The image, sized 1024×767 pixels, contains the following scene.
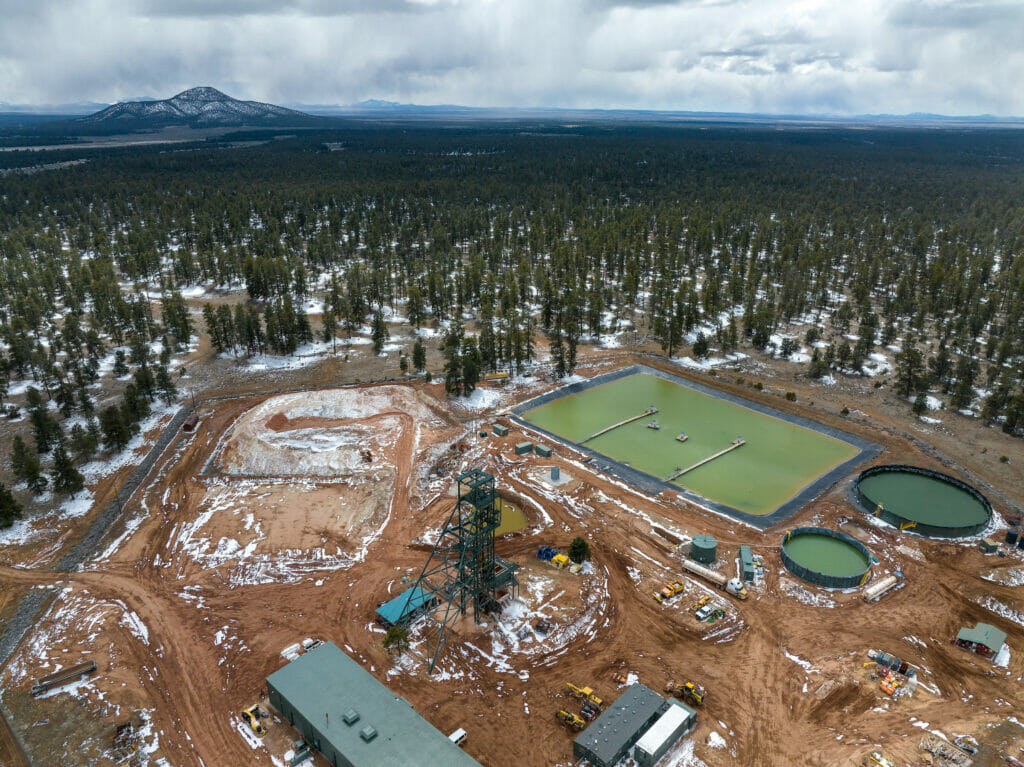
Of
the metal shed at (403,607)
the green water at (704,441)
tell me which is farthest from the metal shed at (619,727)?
the green water at (704,441)

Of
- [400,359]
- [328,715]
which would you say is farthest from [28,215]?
[328,715]

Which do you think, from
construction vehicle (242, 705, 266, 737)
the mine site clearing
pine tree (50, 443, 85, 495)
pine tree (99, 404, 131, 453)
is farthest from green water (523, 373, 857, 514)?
pine tree (50, 443, 85, 495)

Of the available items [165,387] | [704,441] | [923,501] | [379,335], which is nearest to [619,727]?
[923,501]

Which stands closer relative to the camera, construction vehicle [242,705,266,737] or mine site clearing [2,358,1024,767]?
mine site clearing [2,358,1024,767]

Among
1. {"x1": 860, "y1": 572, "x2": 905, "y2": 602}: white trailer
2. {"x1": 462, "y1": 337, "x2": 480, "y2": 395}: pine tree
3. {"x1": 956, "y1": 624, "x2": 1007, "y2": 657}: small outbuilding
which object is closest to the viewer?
{"x1": 956, "y1": 624, "x2": 1007, "y2": 657}: small outbuilding

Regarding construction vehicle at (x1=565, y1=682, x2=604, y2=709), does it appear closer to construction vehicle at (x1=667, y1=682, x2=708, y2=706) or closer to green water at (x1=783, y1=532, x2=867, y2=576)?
construction vehicle at (x1=667, y1=682, x2=708, y2=706)

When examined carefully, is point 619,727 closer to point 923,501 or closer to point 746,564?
point 746,564

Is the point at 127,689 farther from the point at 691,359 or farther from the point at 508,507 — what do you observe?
the point at 691,359

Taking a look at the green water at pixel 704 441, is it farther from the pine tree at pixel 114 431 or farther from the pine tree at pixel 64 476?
the pine tree at pixel 64 476
